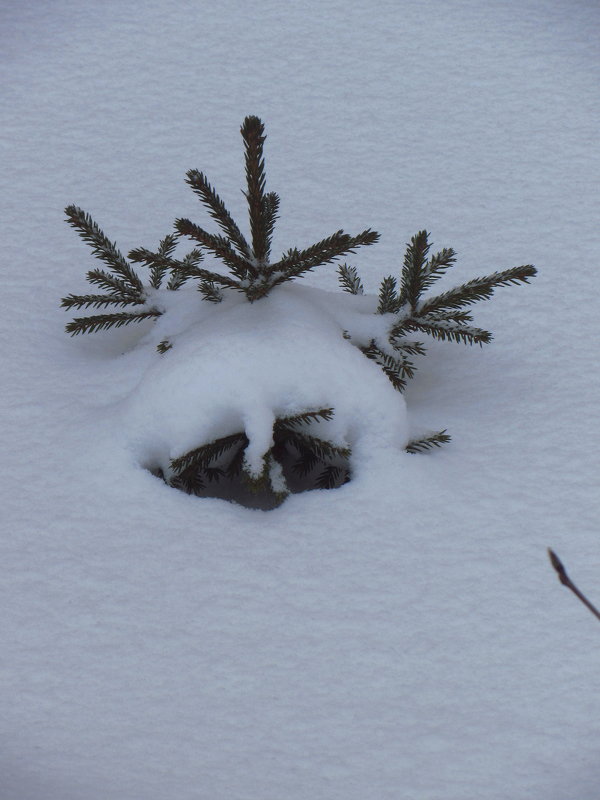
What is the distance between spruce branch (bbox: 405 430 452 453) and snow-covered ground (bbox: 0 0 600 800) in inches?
2.0

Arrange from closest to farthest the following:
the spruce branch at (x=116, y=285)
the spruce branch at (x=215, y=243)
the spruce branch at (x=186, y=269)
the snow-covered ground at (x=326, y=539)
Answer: the snow-covered ground at (x=326, y=539), the spruce branch at (x=215, y=243), the spruce branch at (x=186, y=269), the spruce branch at (x=116, y=285)

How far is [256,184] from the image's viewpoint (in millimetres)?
2258

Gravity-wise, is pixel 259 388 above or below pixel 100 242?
below

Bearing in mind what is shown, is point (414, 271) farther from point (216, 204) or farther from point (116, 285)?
point (116, 285)

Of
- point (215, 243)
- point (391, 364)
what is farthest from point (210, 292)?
point (391, 364)

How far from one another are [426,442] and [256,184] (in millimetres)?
675

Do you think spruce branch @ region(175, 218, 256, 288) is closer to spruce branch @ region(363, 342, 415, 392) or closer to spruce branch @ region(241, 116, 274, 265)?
spruce branch @ region(241, 116, 274, 265)

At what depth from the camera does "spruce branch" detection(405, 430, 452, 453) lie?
2.33 metres

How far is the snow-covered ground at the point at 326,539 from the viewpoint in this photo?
1.69 metres

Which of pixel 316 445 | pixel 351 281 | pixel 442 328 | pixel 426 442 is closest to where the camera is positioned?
pixel 316 445

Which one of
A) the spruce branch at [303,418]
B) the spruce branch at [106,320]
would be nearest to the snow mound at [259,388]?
the spruce branch at [303,418]

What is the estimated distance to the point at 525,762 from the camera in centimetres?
167

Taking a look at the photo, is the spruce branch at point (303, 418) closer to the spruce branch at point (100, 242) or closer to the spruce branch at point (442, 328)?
the spruce branch at point (442, 328)

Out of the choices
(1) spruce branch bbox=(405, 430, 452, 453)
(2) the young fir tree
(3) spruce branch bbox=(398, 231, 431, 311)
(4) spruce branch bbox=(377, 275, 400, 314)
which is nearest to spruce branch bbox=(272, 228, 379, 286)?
(2) the young fir tree
